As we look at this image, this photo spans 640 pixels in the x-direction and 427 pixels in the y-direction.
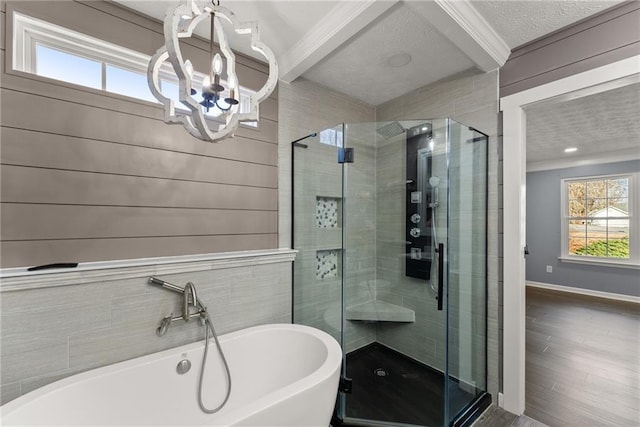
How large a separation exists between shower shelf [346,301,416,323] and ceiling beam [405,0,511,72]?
207 cm

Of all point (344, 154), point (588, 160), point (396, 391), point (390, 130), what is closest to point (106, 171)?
point (344, 154)

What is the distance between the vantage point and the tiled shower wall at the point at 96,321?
4.02 ft

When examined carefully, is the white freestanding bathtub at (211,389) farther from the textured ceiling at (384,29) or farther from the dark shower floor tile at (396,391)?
the textured ceiling at (384,29)

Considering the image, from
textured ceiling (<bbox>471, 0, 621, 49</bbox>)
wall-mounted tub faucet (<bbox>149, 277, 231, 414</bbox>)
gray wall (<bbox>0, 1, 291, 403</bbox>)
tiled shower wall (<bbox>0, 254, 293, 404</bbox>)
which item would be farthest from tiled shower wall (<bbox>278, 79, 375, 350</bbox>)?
textured ceiling (<bbox>471, 0, 621, 49</bbox>)

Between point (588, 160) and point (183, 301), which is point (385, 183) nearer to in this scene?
point (183, 301)

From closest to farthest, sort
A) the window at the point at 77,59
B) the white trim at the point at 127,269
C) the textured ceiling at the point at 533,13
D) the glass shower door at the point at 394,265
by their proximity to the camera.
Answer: the white trim at the point at 127,269, the window at the point at 77,59, the textured ceiling at the point at 533,13, the glass shower door at the point at 394,265

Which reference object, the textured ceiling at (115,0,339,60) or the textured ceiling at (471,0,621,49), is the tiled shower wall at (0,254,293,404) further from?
the textured ceiling at (471,0,621,49)

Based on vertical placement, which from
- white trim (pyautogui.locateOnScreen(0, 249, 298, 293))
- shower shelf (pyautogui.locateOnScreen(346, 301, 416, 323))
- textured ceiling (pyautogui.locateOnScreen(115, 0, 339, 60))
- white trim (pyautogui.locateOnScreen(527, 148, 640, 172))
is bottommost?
shower shelf (pyautogui.locateOnScreen(346, 301, 416, 323))

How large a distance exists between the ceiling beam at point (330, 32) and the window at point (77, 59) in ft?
2.91

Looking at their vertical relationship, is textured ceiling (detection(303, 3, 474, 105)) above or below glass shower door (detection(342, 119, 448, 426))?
above

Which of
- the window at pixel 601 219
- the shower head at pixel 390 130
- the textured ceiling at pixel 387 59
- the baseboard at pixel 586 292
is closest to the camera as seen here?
the textured ceiling at pixel 387 59

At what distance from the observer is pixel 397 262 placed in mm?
2498

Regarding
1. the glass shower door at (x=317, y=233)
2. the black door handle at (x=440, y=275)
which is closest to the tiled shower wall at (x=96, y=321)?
the glass shower door at (x=317, y=233)

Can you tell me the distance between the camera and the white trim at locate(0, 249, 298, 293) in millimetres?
1223
